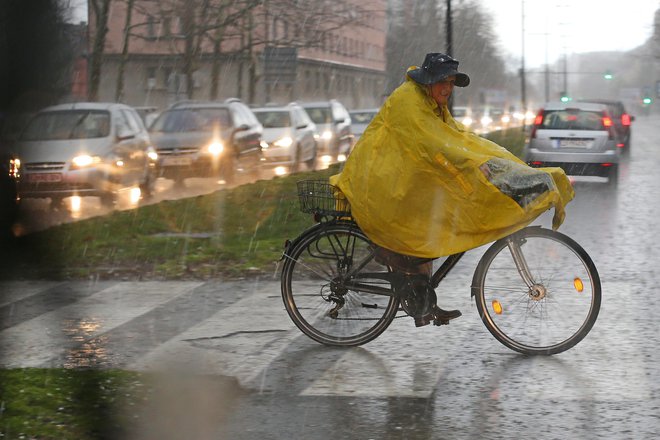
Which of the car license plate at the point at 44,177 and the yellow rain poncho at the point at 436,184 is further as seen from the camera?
the car license plate at the point at 44,177

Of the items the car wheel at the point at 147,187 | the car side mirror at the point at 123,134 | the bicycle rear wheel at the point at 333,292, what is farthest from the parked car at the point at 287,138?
the bicycle rear wheel at the point at 333,292

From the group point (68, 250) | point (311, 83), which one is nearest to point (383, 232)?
point (68, 250)

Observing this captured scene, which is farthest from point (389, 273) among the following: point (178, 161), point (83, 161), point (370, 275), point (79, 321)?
point (178, 161)

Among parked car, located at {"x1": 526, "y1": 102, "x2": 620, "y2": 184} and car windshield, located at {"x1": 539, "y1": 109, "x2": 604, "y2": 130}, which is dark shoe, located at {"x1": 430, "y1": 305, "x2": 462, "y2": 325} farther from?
car windshield, located at {"x1": 539, "y1": 109, "x2": 604, "y2": 130}

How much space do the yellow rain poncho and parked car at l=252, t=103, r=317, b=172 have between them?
66.8 ft

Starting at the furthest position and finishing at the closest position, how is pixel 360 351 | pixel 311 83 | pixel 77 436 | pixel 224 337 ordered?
pixel 311 83
pixel 224 337
pixel 360 351
pixel 77 436

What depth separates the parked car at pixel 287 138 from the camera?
27.3 m

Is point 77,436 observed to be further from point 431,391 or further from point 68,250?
point 68,250

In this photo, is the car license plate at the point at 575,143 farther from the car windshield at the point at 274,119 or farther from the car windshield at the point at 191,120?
the car windshield at the point at 274,119

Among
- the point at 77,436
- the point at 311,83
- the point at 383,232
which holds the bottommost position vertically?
the point at 77,436

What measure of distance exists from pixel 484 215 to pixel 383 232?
57cm

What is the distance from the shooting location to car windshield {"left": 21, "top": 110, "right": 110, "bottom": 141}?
18.5 meters

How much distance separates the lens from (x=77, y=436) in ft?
15.4

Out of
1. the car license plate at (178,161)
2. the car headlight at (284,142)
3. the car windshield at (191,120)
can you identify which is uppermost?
the car windshield at (191,120)
